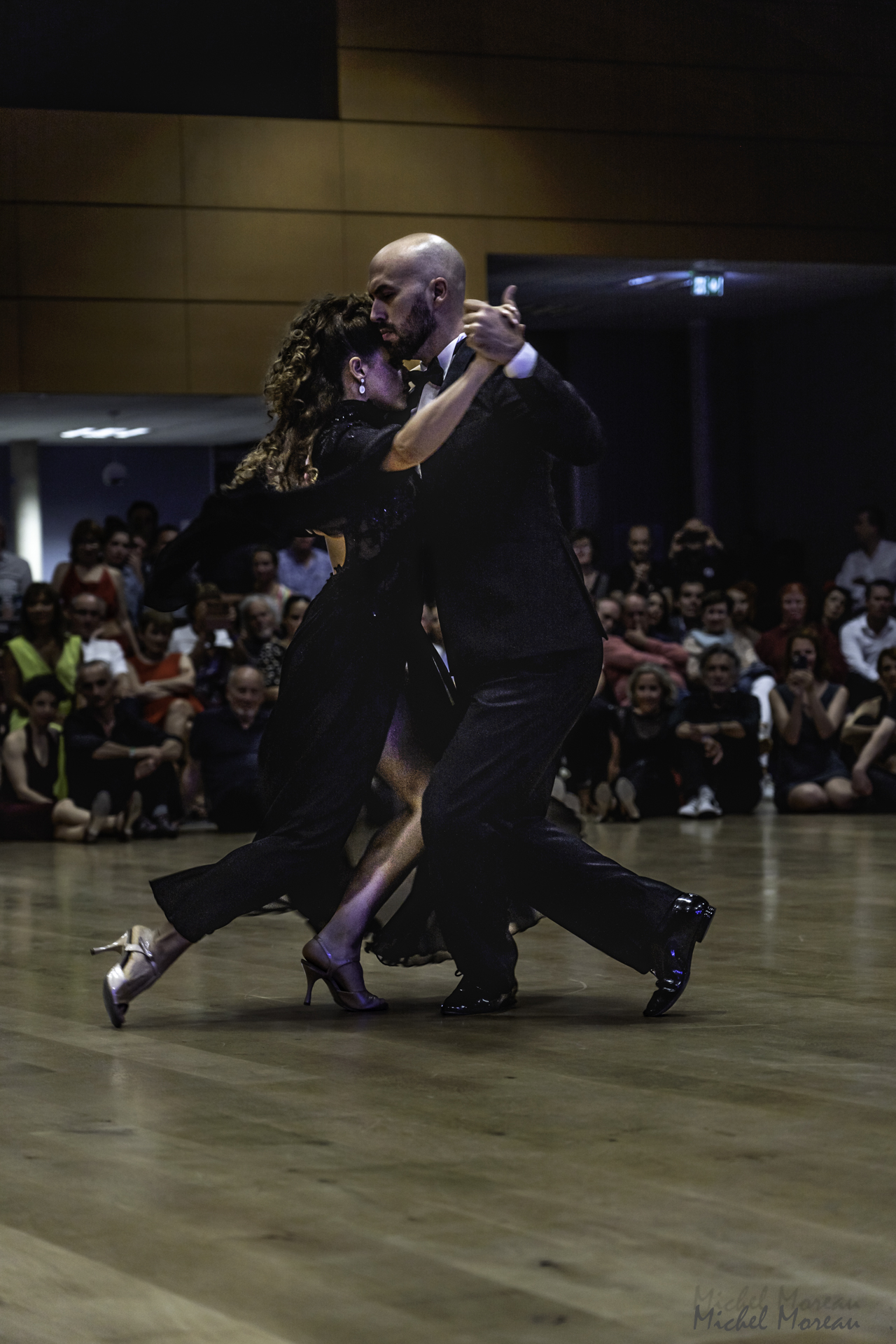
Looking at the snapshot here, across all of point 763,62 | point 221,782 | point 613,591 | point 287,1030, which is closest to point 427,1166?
point 287,1030

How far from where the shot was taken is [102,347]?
12844 millimetres

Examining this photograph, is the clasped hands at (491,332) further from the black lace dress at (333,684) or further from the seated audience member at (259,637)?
the seated audience member at (259,637)

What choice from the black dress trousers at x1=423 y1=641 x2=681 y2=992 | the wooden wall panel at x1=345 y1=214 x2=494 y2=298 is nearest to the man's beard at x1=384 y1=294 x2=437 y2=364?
the black dress trousers at x1=423 y1=641 x2=681 y2=992

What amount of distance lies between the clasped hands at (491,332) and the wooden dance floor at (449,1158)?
1339 millimetres

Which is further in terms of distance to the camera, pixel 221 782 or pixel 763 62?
pixel 763 62

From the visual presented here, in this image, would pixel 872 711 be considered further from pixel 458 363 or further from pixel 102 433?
pixel 102 433

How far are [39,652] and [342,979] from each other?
6.31 m

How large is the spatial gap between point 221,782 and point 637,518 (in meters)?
8.45

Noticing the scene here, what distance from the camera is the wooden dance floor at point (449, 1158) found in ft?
6.61

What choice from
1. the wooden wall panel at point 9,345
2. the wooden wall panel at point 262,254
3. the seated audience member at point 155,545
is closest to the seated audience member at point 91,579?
the seated audience member at point 155,545

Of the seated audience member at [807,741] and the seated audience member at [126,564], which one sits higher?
the seated audience member at [126,564]

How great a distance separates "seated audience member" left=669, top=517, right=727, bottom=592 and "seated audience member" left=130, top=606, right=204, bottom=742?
3536 mm

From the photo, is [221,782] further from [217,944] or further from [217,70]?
[217,70]

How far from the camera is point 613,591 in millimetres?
11445
